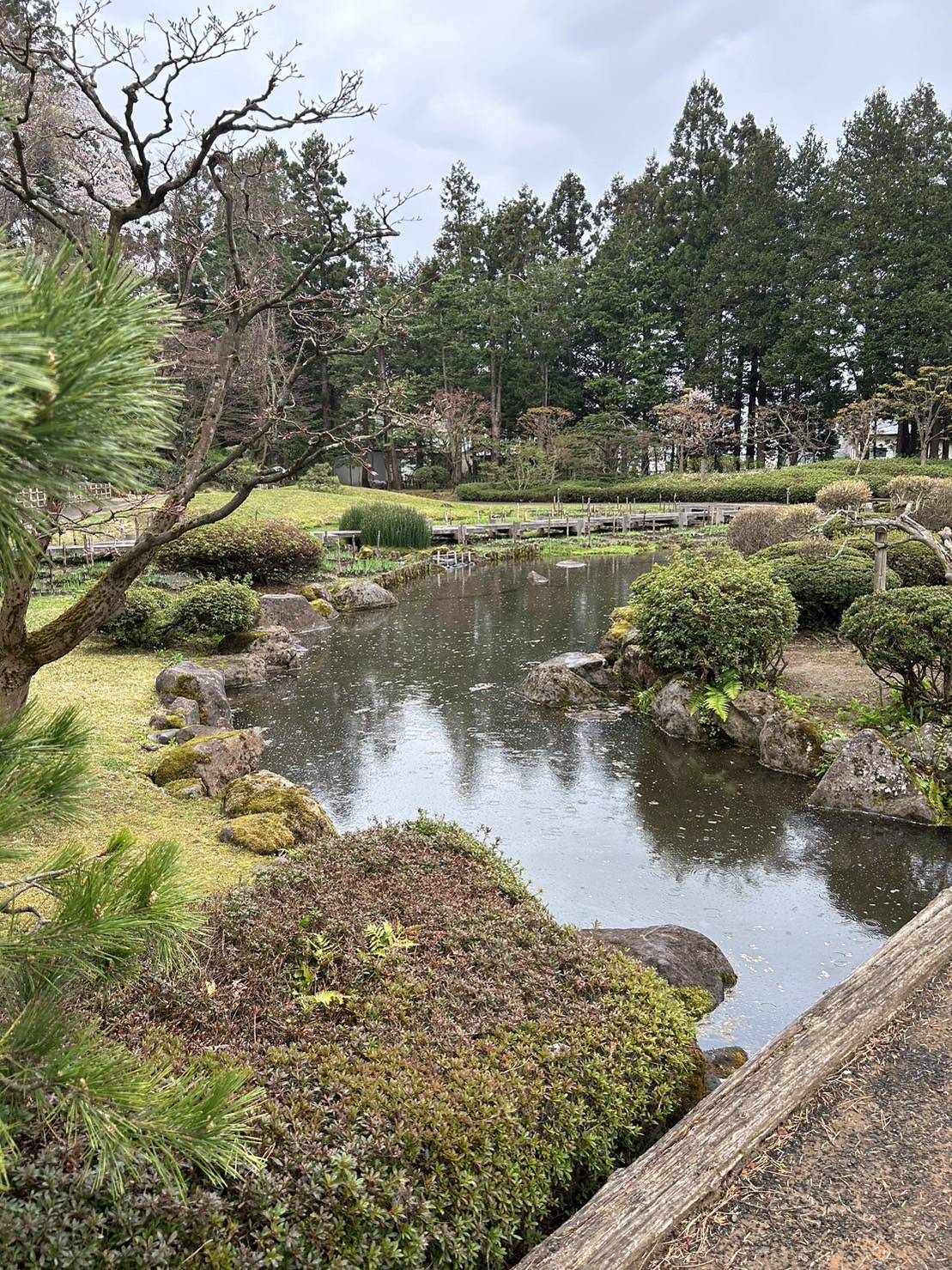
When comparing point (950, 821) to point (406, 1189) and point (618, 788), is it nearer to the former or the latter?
point (618, 788)

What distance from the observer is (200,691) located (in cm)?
823

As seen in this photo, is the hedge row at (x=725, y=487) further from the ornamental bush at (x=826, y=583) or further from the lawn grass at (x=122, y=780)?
the lawn grass at (x=122, y=780)

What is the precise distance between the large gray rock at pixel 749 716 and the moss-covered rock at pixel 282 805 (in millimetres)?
3985

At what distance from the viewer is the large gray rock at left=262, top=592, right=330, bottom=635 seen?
12.9 meters

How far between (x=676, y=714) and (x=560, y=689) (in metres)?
1.57

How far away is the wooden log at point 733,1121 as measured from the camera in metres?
1.99

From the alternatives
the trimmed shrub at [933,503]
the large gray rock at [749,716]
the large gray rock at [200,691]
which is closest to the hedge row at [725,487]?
the trimmed shrub at [933,503]

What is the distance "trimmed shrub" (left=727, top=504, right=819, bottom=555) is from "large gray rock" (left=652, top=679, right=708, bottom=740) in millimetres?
8712

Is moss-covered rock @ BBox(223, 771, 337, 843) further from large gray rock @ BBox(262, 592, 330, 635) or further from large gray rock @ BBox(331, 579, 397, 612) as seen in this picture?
large gray rock @ BBox(331, 579, 397, 612)

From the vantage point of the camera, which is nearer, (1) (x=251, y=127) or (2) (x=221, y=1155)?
(2) (x=221, y=1155)

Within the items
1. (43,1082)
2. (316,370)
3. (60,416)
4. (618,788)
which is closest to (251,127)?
(60,416)

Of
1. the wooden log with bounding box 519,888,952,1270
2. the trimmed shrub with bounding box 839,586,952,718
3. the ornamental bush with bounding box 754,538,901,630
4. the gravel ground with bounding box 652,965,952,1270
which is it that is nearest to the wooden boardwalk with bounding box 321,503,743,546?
the ornamental bush with bounding box 754,538,901,630

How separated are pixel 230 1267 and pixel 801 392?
139 ft

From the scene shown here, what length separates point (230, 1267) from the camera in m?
1.74
